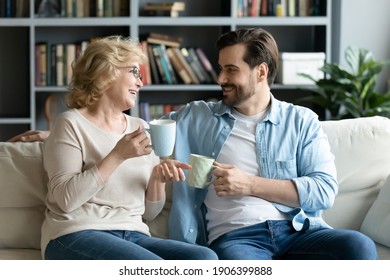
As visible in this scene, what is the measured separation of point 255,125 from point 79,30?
288 centimetres

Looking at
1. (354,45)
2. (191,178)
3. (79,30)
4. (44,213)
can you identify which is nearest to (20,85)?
(79,30)

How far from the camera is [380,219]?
267 cm

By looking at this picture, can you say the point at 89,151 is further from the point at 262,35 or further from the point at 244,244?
the point at 262,35

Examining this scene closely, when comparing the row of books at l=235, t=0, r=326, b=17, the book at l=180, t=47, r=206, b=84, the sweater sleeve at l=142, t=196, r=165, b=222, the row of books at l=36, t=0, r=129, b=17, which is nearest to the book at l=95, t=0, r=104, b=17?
the row of books at l=36, t=0, r=129, b=17

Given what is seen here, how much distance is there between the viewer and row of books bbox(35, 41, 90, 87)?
16.4 ft

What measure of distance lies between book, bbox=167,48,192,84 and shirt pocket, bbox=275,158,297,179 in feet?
8.48

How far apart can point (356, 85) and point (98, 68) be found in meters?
2.65

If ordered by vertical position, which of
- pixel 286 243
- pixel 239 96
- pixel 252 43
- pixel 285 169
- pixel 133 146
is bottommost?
pixel 286 243

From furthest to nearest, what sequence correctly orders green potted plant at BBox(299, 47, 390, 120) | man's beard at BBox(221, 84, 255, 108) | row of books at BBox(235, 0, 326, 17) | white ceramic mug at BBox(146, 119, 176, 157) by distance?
row of books at BBox(235, 0, 326, 17), green potted plant at BBox(299, 47, 390, 120), man's beard at BBox(221, 84, 255, 108), white ceramic mug at BBox(146, 119, 176, 157)

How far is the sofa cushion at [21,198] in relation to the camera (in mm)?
2561

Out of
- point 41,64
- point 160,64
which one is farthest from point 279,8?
point 41,64

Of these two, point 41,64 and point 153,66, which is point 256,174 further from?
point 41,64

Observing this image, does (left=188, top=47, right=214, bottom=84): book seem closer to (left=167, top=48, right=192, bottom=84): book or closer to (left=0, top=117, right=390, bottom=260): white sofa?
(left=167, top=48, right=192, bottom=84): book

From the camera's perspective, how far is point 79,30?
17.3ft
